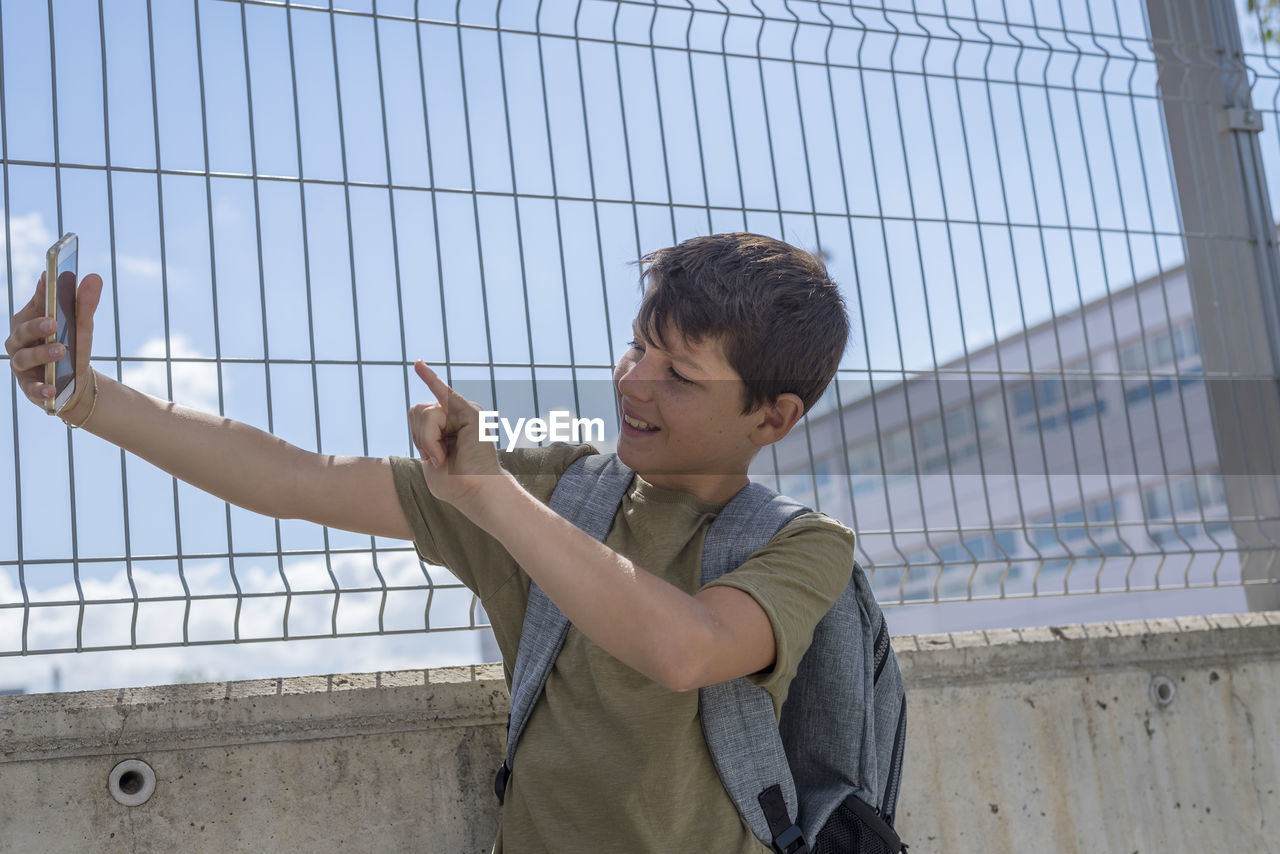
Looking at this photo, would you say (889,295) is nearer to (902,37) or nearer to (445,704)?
(902,37)

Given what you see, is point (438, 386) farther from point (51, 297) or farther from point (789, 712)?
point (789, 712)

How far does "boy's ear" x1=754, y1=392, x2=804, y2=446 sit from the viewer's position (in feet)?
6.31

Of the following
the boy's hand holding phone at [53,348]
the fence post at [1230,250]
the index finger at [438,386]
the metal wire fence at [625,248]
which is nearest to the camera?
the index finger at [438,386]

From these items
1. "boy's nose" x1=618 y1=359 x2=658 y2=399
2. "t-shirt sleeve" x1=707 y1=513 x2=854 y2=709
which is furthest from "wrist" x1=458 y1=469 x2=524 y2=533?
"boy's nose" x1=618 y1=359 x2=658 y2=399

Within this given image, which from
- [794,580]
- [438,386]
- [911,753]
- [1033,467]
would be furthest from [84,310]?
[1033,467]

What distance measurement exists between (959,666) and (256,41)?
1964mm

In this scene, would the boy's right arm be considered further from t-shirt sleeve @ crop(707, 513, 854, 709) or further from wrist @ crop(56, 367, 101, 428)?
Answer: t-shirt sleeve @ crop(707, 513, 854, 709)

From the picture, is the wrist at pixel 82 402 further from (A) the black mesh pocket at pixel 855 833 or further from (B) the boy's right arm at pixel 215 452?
(A) the black mesh pocket at pixel 855 833

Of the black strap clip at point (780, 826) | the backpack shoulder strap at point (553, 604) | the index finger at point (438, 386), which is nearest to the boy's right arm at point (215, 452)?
the backpack shoulder strap at point (553, 604)

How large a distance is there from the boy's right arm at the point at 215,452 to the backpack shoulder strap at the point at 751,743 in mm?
509

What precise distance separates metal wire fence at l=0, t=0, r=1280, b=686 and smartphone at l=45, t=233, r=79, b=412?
1.82 feet

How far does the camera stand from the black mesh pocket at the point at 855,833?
1839mm

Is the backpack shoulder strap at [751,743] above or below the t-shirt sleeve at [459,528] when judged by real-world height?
below

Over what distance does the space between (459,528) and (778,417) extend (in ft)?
1.72
